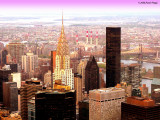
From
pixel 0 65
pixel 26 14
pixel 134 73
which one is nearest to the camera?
pixel 26 14

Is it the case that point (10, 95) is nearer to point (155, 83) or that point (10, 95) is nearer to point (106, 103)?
point (106, 103)

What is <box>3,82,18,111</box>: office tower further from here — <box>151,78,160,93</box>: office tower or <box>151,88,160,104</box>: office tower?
<box>151,78,160,93</box>: office tower

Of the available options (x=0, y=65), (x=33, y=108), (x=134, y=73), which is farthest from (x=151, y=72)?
(x=0, y=65)

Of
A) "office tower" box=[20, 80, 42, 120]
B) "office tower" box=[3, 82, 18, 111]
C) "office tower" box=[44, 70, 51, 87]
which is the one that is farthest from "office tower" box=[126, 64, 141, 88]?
"office tower" box=[3, 82, 18, 111]

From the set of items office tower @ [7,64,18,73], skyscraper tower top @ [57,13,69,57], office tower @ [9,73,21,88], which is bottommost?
office tower @ [9,73,21,88]

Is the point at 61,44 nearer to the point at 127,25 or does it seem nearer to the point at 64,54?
the point at 64,54

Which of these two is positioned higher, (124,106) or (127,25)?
(127,25)
